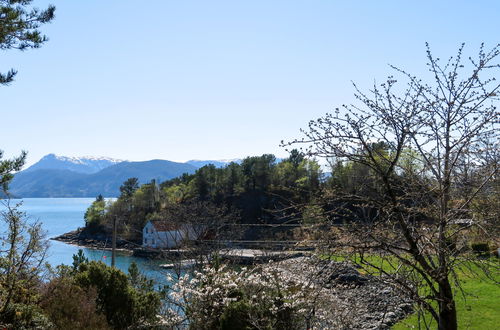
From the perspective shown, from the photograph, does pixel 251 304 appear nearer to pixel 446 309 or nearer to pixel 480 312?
pixel 446 309

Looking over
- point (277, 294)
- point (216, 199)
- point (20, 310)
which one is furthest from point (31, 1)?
point (216, 199)

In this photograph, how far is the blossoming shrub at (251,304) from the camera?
842cm

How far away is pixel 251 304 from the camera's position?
856cm

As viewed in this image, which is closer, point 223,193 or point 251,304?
point 251,304

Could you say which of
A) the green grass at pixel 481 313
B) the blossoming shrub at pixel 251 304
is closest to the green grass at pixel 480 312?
the green grass at pixel 481 313

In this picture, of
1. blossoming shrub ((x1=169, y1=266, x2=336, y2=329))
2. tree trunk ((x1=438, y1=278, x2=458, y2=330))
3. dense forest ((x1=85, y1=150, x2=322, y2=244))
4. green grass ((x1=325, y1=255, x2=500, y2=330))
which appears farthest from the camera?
dense forest ((x1=85, y1=150, x2=322, y2=244))

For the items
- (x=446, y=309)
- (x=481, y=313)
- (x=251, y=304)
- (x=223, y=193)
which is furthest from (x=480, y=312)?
(x=223, y=193)

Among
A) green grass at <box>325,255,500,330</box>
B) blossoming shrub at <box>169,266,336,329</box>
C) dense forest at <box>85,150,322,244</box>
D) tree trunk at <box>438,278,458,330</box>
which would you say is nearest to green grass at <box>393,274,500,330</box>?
green grass at <box>325,255,500,330</box>

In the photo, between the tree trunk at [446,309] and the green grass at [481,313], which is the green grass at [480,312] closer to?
the green grass at [481,313]

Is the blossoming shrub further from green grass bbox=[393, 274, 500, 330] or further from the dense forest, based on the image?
the dense forest

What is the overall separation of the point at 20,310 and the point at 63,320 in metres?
0.74

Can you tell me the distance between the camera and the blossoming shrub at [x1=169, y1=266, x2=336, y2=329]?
842cm

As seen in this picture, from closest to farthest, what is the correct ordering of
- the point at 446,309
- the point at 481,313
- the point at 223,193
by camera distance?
the point at 446,309, the point at 481,313, the point at 223,193

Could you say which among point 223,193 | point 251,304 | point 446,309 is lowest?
point 251,304
